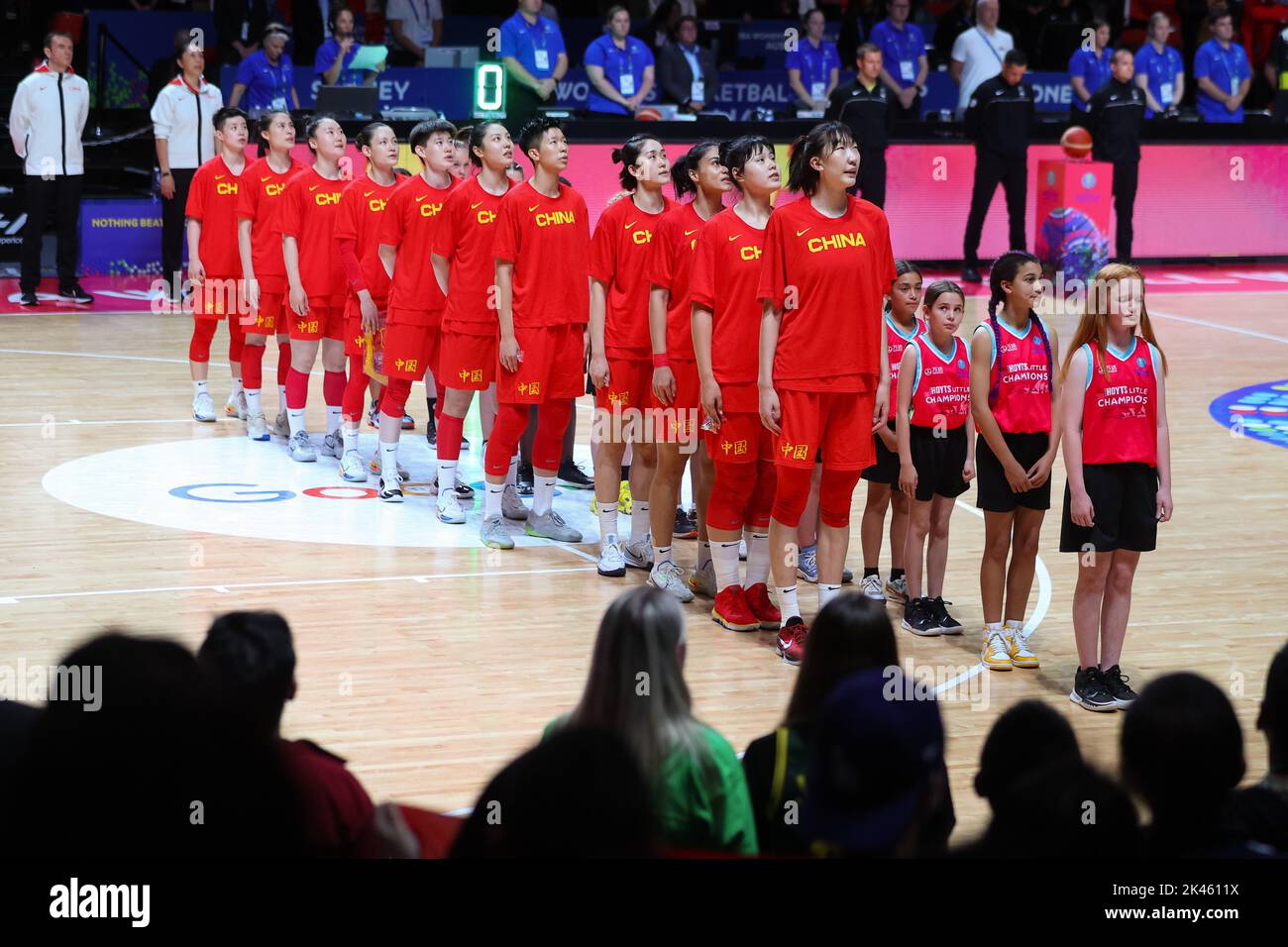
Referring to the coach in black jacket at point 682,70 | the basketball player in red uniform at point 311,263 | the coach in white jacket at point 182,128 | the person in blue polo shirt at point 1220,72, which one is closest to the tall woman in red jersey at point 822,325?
the basketball player in red uniform at point 311,263

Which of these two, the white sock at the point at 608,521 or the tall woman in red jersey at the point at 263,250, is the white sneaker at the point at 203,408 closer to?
the tall woman in red jersey at the point at 263,250

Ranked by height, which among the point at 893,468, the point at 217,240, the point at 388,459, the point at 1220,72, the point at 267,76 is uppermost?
the point at 1220,72

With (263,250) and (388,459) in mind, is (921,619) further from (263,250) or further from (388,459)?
(263,250)

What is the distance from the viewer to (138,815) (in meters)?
2.65

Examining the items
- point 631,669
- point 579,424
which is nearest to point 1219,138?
→ point 579,424

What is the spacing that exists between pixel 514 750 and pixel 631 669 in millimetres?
2355

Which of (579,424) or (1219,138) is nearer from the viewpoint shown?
(579,424)

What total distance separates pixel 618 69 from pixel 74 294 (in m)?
6.31

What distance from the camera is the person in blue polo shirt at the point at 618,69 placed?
1830 centimetres

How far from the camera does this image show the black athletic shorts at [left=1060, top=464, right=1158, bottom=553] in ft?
20.9

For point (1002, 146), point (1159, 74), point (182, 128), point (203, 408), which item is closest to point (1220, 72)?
point (1159, 74)

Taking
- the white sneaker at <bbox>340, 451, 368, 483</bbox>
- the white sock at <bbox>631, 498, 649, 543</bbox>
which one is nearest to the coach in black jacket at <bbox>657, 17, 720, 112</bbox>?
the white sneaker at <bbox>340, 451, 368, 483</bbox>

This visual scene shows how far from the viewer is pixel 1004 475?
22.4 feet
